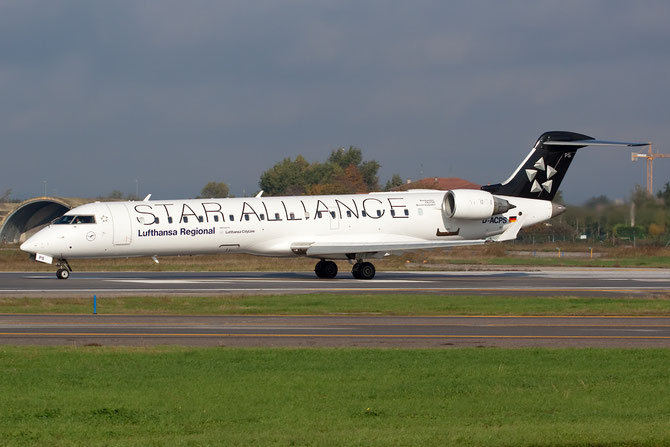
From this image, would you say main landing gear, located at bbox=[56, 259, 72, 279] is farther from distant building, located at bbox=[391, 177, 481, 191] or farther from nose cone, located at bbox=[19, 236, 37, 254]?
distant building, located at bbox=[391, 177, 481, 191]

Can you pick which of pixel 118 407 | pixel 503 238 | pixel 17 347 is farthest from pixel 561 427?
pixel 503 238

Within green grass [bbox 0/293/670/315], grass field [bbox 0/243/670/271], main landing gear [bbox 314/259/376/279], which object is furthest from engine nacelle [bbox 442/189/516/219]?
green grass [bbox 0/293/670/315]

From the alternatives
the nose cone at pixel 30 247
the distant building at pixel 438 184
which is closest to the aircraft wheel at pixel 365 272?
the nose cone at pixel 30 247

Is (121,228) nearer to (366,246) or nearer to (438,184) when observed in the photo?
(366,246)

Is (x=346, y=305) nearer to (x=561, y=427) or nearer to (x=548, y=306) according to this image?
(x=548, y=306)

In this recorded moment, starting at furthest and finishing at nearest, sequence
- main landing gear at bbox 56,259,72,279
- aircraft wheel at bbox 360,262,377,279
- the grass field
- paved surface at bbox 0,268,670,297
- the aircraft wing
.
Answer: the grass field < aircraft wheel at bbox 360,262,377,279 < main landing gear at bbox 56,259,72,279 < the aircraft wing < paved surface at bbox 0,268,670,297

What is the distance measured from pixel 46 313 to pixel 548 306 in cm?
1362

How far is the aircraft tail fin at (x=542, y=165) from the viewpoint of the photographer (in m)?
39.6

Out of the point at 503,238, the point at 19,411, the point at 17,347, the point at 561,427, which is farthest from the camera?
the point at 503,238

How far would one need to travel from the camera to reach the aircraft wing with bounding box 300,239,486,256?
34.9 metres

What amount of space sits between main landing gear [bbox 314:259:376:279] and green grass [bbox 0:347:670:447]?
21336mm

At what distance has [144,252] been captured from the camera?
3406 centimetres

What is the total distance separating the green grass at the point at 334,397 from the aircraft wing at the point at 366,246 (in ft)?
65.5

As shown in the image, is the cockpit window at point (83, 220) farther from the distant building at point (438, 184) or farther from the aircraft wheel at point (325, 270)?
the distant building at point (438, 184)
